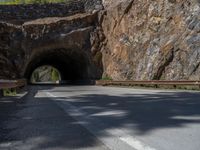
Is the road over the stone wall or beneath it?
beneath

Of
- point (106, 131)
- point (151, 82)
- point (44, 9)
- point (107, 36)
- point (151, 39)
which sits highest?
point (44, 9)

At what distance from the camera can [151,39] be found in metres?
25.9

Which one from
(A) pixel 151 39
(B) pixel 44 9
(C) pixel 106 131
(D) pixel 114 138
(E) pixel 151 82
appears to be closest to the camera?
(D) pixel 114 138

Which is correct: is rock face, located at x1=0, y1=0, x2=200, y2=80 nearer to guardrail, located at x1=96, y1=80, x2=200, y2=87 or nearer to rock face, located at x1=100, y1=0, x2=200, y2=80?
rock face, located at x1=100, y1=0, x2=200, y2=80

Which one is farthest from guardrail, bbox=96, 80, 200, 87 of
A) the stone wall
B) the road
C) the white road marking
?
the white road marking

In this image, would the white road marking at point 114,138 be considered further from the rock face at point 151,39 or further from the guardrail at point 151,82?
the rock face at point 151,39

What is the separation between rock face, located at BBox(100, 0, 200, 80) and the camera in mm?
22594

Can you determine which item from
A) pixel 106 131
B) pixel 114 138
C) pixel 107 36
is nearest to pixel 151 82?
pixel 107 36

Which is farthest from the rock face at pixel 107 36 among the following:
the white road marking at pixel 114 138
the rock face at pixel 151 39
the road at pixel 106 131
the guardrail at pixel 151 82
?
the white road marking at pixel 114 138

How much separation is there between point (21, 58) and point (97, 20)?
6967 millimetres

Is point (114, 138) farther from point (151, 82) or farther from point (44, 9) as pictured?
point (44, 9)

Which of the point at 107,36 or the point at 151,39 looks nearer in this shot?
the point at 151,39

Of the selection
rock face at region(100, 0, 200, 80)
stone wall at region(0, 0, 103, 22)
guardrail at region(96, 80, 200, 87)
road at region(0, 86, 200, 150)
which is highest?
stone wall at region(0, 0, 103, 22)

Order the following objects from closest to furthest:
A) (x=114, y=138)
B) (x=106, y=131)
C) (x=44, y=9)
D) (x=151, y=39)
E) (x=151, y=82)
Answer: (x=114, y=138)
(x=106, y=131)
(x=151, y=82)
(x=151, y=39)
(x=44, y=9)
